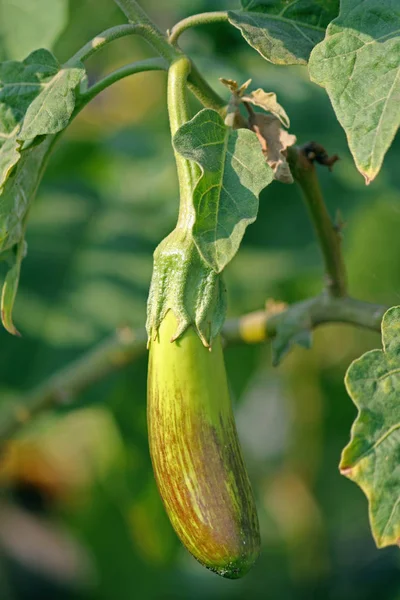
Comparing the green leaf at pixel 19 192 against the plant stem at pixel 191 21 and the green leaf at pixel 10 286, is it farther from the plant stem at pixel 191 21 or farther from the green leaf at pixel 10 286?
the plant stem at pixel 191 21

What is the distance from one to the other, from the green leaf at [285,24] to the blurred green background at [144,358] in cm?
65

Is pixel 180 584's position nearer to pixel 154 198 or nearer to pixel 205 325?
pixel 154 198

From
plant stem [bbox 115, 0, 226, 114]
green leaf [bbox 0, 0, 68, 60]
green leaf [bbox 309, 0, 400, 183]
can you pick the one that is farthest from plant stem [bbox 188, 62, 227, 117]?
green leaf [bbox 0, 0, 68, 60]

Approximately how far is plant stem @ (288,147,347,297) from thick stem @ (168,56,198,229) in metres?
0.15

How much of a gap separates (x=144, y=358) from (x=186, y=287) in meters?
1.13

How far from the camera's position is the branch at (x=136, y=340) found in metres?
1.01

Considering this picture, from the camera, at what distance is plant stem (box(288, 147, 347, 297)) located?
0.89 metres

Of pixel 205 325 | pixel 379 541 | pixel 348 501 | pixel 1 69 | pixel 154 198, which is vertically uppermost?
pixel 1 69

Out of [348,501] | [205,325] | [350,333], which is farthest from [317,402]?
[205,325]

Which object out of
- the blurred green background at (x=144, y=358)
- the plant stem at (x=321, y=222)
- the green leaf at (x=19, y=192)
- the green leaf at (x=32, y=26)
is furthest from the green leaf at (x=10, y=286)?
the blurred green background at (x=144, y=358)

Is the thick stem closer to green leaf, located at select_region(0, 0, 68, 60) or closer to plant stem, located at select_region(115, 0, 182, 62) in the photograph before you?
plant stem, located at select_region(115, 0, 182, 62)

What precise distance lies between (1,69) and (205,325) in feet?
1.01

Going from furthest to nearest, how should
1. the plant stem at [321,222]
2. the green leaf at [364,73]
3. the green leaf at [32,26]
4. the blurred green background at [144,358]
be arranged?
1. the blurred green background at [144,358]
2. the green leaf at [32,26]
3. the plant stem at [321,222]
4. the green leaf at [364,73]

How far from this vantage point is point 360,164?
66cm
